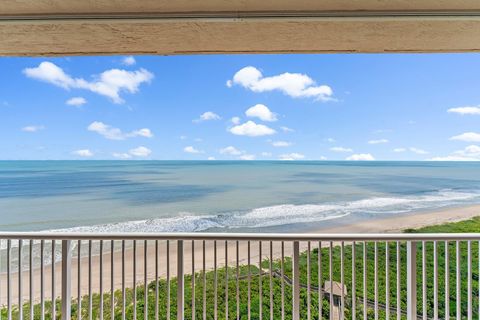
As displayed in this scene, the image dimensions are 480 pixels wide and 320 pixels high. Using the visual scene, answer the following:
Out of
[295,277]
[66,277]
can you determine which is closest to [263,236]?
[295,277]

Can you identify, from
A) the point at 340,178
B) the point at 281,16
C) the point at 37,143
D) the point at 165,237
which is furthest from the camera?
the point at 37,143

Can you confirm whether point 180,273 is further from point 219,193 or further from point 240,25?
point 219,193

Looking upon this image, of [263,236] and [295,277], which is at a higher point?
[263,236]

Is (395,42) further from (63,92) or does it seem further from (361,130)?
(63,92)

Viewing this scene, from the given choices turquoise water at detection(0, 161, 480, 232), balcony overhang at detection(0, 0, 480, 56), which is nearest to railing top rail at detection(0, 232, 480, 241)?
balcony overhang at detection(0, 0, 480, 56)

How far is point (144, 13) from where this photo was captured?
182 cm

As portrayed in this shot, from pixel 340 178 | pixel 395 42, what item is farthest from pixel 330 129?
pixel 395 42

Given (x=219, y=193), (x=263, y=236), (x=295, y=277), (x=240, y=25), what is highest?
(x=240, y=25)

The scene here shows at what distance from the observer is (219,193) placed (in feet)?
46.3

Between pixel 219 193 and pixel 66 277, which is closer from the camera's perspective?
pixel 66 277

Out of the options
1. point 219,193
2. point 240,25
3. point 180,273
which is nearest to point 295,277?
point 180,273

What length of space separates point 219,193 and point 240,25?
12.5 metres

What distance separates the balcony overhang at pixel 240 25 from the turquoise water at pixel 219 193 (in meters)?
7.09

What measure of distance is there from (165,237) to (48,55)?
1782 mm
